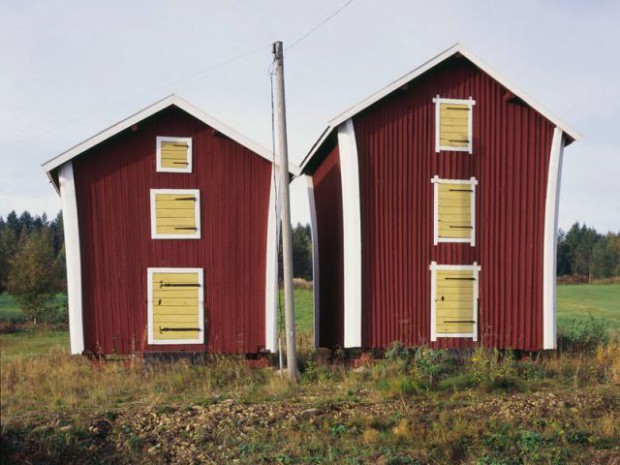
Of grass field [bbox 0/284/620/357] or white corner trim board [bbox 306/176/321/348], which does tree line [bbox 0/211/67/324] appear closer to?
grass field [bbox 0/284/620/357]

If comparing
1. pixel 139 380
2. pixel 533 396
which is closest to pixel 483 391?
pixel 533 396

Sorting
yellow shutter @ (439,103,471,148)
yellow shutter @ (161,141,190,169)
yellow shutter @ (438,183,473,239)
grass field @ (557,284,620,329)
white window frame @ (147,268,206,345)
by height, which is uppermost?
yellow shutter @ (439,103,471,148)

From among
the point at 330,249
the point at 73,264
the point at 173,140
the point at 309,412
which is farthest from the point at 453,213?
the point at 73,264

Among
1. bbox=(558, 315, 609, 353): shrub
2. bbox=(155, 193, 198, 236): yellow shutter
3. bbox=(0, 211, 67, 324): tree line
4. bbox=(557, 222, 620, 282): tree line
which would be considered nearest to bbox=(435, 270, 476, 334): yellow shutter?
bbox=(558, 315, 609, 353): shrub

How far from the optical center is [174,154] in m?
13.4

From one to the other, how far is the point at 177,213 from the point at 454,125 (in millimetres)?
6603

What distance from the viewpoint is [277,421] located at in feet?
29.7

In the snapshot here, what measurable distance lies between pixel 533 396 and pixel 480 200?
4883 mm

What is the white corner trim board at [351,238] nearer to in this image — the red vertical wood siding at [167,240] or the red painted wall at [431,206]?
the red painted wall at [431,206]

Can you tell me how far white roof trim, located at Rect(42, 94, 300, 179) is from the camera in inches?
511

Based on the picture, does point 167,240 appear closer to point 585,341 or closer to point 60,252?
point 60,252

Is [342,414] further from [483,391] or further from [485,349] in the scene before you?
[485,349]

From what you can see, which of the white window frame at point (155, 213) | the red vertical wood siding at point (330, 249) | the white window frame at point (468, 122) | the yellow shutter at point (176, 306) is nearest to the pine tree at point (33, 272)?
the white window frame at point (155, 213)

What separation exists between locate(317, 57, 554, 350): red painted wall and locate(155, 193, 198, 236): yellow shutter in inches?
150
